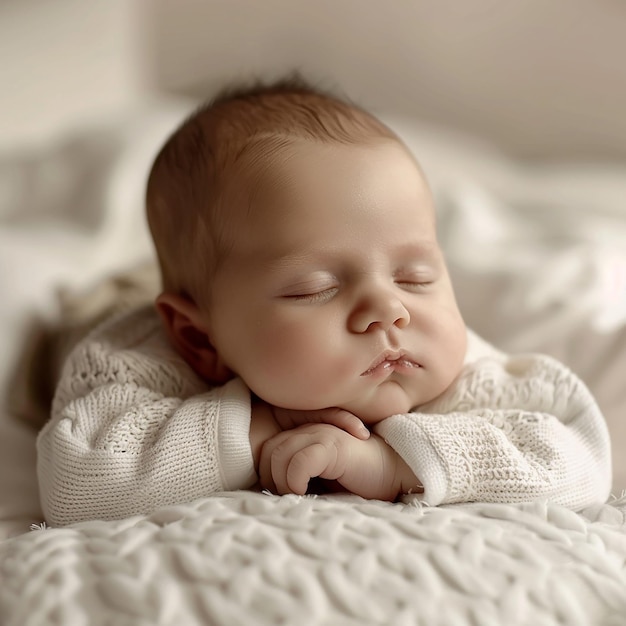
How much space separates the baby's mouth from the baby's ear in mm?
259

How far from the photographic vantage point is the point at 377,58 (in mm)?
2443

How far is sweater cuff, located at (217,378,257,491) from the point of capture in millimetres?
1063

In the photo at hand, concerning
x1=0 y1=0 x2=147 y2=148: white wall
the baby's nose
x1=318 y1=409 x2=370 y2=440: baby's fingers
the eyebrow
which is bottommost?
x1=318 y1=409 x2=370 y2=440: baby's fingers

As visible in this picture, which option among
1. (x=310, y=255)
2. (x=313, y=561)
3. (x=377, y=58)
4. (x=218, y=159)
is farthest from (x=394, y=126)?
(x=313, y=561)

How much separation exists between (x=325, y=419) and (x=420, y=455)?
0.15 metres

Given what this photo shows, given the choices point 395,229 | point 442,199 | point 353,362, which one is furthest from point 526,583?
point 442,199

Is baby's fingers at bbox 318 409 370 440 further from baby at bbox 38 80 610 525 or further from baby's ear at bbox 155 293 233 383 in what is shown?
baby's ear at bbox 155 293 233 383

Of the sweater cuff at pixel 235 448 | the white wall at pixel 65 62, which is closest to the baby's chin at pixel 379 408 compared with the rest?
the sweater cuff at pixel 235 448

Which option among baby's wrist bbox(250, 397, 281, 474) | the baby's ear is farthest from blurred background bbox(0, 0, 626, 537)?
baby's wrist bbox(250, 397, 281, 474)

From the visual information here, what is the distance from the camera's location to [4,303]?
146cm

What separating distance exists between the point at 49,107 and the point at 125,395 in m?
1.40

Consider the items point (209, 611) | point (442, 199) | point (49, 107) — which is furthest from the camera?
point (49, 107)

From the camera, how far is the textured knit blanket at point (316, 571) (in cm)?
78

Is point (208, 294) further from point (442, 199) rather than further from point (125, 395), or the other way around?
point (442, 199)
